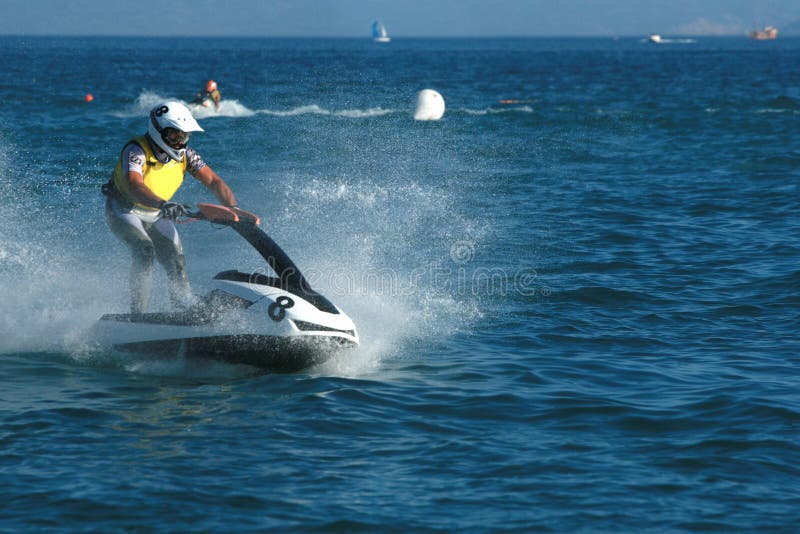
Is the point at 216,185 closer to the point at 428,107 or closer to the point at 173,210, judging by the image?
the point at 173,210

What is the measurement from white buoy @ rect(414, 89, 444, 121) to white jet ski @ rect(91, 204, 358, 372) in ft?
80.9

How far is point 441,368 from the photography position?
916cm

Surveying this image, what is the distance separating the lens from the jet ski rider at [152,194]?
28.9ft

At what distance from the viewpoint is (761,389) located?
340 inches

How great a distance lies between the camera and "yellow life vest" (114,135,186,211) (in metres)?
8.93

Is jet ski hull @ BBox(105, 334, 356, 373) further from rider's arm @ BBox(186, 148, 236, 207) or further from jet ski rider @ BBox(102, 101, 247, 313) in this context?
rider's arm @ BBox(186, 148, 236, 207)

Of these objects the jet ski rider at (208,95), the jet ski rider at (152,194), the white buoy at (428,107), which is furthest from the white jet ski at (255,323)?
the jet ski rider at (208,95)

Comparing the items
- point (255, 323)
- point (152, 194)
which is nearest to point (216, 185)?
point (152, 194)

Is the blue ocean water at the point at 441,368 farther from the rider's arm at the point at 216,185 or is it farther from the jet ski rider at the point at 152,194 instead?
the rider's arm at the point at 216,185

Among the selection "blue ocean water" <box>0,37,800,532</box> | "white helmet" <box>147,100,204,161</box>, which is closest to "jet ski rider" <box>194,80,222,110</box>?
"blue ocean water" <box>0,37,800,532</box>

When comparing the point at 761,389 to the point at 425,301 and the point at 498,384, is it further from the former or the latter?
the point at 425,301

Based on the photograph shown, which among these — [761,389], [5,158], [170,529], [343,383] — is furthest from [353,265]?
[5,158]

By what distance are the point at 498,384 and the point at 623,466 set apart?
1.93 metres

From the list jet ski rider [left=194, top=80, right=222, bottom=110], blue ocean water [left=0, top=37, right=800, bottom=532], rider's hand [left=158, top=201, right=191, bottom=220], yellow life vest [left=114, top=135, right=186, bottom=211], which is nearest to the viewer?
blue ocean water [left=0, top=37, right=800, bottom=532]
